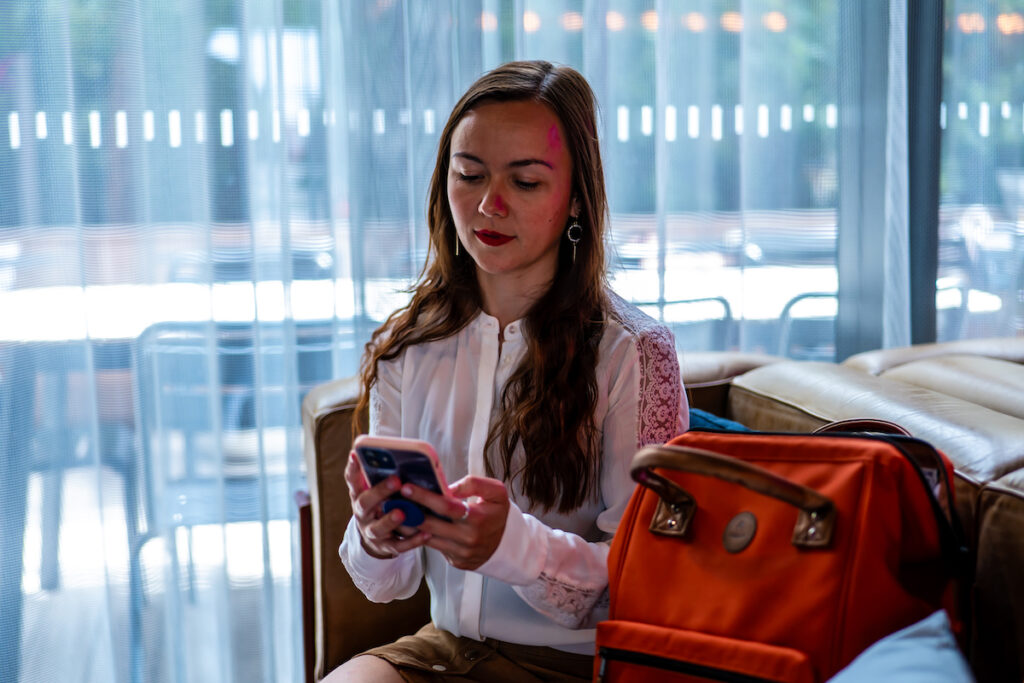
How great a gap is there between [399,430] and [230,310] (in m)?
0.66

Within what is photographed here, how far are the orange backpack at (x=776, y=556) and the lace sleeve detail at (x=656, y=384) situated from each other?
20cm

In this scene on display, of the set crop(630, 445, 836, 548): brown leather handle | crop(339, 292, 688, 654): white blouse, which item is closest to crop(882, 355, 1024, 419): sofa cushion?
crop(339, 292, 688, 654): white blouse

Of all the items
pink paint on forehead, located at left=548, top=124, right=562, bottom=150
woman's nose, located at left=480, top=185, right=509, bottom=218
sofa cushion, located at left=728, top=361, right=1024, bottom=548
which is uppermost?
pink paint on forehead, located at left=548, top=124, right=562, bottom=150

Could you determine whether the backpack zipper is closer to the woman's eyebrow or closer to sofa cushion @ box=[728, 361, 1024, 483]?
sofa cushion @ box=[728, 361, 1024, 483]

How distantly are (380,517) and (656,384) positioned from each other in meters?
0.41

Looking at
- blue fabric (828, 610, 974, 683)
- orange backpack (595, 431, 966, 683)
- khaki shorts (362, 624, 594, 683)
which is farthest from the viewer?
khaki shorts (362, 624, 594, 683)

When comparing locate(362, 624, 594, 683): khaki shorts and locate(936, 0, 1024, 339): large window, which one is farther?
locate(936, 0, 1024, 339): large window

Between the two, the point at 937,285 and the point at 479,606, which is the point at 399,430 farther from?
the point at 937,285

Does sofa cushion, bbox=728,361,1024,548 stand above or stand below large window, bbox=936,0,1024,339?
below

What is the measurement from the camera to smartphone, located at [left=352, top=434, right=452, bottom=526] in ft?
3.25

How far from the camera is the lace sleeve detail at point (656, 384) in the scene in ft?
4.11

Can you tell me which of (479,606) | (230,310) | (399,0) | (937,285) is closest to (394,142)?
(399,0)

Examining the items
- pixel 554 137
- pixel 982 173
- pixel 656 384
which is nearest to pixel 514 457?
pixel 656 384

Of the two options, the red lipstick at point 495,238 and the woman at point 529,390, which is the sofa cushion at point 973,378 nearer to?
the woman at point 529,390
